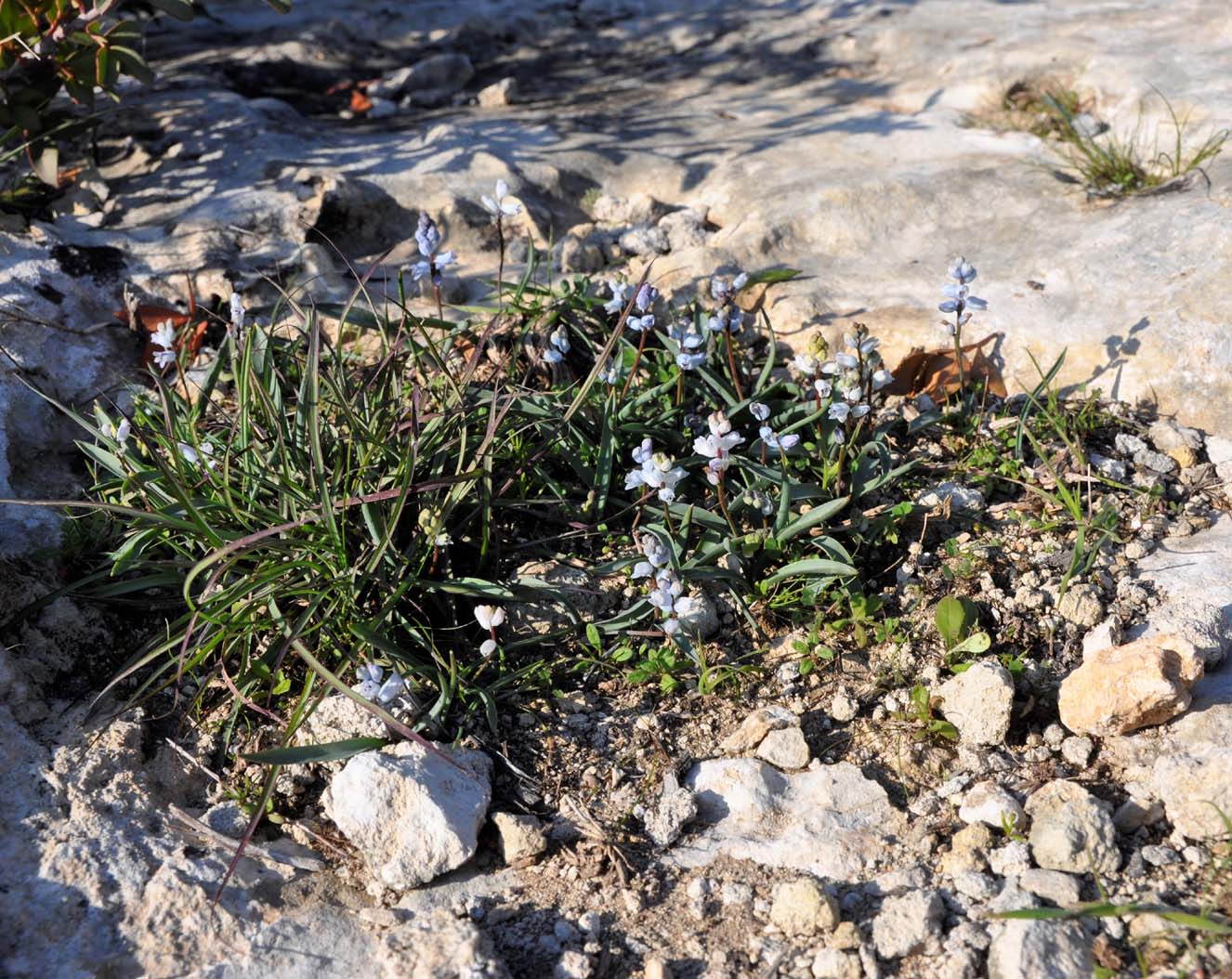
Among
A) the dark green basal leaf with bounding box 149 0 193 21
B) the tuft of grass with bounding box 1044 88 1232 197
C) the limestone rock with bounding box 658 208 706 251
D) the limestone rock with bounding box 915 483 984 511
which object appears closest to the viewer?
the limestone rock with bounding box 915 483 984 511

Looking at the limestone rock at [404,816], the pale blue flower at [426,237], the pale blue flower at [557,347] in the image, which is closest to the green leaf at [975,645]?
the limestone rock at [404,816]

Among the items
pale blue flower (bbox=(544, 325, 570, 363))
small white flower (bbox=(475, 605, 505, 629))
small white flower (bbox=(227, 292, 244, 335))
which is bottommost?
small white flower (bbox=(475, 605, 505, 629))

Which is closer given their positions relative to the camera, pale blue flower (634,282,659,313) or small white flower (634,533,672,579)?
small white flower (634,533,672,579)

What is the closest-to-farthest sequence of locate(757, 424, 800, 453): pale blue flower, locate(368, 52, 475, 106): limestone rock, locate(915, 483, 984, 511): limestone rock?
locate(757, 424, 800, 453): pale blue flower
locate(915, 483, 984, 511): limestone rock
locate(368, 52, 475, 106): limestone rock

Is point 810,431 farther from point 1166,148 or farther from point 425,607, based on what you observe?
point 1166,148

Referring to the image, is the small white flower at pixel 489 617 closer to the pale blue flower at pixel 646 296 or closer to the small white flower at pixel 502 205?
the pale blue flower at pixel 646 296

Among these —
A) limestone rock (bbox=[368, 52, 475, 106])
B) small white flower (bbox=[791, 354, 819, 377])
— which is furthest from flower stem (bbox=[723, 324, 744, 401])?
Result: limestone rock (bbox=[368, 52, 475, 106])

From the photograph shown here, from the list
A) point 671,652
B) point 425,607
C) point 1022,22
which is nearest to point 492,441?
point 425,607

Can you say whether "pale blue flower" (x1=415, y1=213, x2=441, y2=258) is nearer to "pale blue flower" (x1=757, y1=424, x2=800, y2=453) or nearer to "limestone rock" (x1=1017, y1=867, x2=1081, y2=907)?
"pale blue flower" (x1=757, y1=424, x2=800, y2=453)
